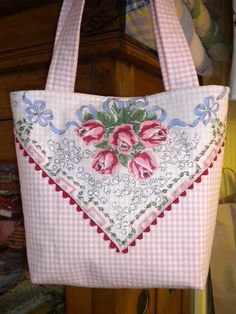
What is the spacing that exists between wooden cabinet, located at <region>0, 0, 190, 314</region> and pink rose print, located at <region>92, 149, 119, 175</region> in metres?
0.14

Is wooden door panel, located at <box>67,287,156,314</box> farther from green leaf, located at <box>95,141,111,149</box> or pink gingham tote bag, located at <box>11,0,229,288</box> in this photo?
green leaf, located at <box>95,141,111,149</box>

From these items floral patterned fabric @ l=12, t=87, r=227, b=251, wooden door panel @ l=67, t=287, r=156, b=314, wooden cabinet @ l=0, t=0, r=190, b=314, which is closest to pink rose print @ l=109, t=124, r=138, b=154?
floral patterned fabric @ l=12, t=87, r=227, b=251

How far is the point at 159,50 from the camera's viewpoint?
42 cm

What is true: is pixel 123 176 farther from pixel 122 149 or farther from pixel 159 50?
pixel 159 50

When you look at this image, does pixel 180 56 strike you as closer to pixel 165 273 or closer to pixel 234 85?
pixel 234 85

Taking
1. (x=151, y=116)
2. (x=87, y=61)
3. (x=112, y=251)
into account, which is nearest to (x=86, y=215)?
(x=112, y=251)

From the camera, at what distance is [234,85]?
0.52 meters

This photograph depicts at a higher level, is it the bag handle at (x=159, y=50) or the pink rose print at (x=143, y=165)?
the bag handle at (x=159, y=50)

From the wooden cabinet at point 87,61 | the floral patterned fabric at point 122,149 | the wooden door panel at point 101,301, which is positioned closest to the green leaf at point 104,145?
the floral patterned fabric at point 122,149

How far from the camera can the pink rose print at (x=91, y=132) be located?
40cm

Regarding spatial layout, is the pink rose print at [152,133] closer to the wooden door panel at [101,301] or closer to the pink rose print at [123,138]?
the pink rose print at [123,138]

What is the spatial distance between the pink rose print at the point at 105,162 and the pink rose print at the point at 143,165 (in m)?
0.02

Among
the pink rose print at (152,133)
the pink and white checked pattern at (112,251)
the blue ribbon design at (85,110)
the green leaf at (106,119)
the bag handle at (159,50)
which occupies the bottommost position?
the pink and white checked pattern at (112,251)

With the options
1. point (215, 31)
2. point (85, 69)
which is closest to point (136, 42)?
point (85, 69)
